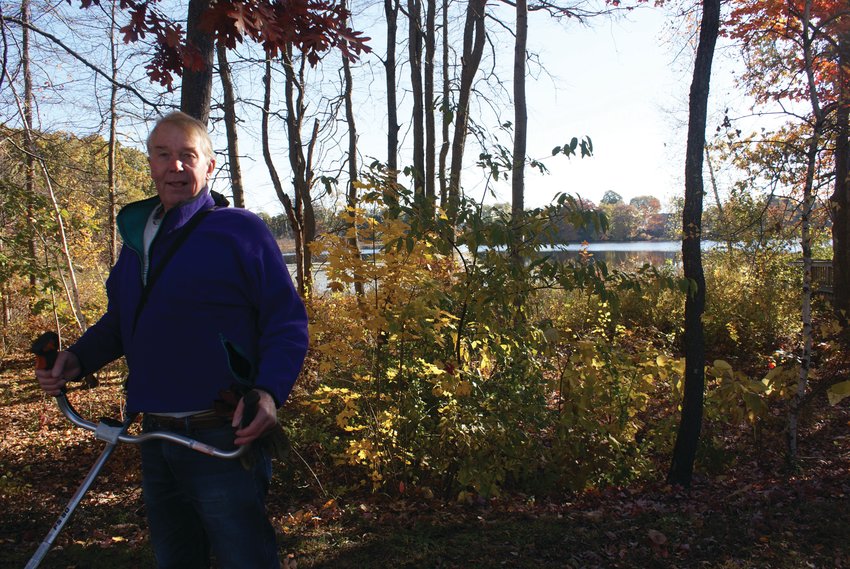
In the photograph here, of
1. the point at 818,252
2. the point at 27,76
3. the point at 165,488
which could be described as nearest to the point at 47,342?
the point at 165,488

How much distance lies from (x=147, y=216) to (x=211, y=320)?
0.47m

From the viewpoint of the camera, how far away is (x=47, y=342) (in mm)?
1861

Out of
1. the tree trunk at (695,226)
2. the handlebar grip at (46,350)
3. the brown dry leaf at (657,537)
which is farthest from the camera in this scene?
the tree trunk at (695,226)

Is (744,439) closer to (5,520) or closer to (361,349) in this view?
(361,349)

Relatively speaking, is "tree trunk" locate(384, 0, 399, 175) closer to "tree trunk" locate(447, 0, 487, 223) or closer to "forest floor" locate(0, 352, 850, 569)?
"tree trunk" locate(447, 0, 487, 223)

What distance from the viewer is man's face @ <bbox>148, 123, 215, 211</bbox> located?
72.6 inches

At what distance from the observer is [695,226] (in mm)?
4609

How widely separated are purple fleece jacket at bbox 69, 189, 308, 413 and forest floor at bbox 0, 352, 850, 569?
6.01 ft

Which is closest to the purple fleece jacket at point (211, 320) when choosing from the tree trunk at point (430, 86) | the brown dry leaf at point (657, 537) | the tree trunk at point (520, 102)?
the brown dry leaf at point (657, 537)

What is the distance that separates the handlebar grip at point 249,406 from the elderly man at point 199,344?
0.13 ft

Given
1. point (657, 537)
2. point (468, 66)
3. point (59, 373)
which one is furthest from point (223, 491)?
point (468, 66)

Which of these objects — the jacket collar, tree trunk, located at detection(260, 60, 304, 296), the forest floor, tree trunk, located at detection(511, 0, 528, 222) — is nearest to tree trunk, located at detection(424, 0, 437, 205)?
tree trunk, located at detection(511, 0, 528, 222)

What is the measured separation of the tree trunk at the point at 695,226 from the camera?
4.57 metres

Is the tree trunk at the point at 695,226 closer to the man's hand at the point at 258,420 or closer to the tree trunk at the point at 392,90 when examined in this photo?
the man's hand at the point at 258,420
